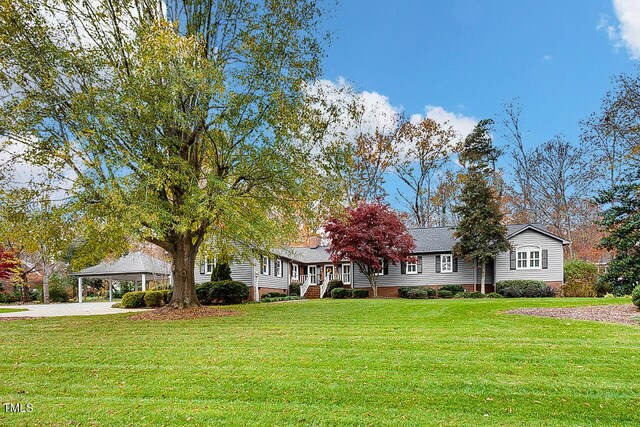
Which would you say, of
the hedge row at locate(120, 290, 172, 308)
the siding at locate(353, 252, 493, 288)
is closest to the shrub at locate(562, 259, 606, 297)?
the siding at locate(353, 252, 493, 288)

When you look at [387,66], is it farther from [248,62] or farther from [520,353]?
[520,353]

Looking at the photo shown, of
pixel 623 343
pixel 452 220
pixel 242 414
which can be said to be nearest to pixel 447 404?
pixel 242 414

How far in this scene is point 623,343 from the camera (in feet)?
23.8

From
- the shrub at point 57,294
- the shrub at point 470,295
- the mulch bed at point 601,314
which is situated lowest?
the shrub at point 57,294

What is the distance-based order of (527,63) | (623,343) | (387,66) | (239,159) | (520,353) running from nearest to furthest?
(520,353) < (623,343) < (239,159) < (527,63) < (387,66)

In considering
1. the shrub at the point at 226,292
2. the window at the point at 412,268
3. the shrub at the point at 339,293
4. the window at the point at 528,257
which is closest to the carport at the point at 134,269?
the shrub at the point at 226,292

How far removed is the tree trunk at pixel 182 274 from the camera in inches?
603

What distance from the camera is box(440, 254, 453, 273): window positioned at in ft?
92.0

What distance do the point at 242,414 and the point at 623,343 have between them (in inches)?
252

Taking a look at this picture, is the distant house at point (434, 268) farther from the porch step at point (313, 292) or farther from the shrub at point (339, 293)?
the shrub at point (339, 293)

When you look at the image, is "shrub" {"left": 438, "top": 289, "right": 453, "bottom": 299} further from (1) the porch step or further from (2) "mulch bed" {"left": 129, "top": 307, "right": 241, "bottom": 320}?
(2) "mulch bed" {"left": 129, "top": 307, "right": 241, "bottom": 320}

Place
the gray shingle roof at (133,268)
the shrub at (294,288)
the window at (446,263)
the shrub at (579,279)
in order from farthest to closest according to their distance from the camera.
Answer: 1. the shrub at (294,288)
2. the window at (446,263)
3. the gray shingle roof at (133,268)
4. the shrub at (579,279)

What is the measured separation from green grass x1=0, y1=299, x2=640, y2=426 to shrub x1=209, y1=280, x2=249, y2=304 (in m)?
12.8

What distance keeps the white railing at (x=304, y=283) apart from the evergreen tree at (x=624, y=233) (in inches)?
766
